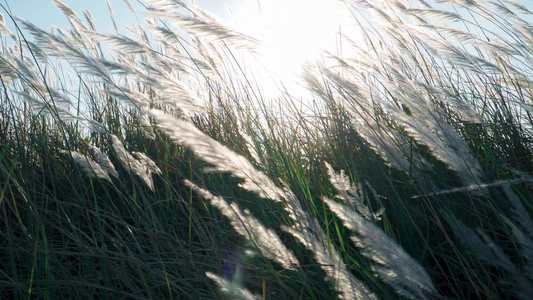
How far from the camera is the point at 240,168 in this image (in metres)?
0.93

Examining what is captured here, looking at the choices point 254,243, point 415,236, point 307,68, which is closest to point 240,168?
point 254,243

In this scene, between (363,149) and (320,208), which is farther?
(363,149)

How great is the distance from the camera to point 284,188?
1135 millimetres

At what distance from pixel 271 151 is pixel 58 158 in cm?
154

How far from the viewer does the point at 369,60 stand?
213 cm

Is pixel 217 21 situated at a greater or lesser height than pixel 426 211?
greater

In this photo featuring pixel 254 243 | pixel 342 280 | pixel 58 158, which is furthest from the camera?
pixel 58 158

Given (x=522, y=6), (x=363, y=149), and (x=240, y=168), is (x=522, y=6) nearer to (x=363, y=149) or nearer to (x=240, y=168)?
(x=363, y=149)

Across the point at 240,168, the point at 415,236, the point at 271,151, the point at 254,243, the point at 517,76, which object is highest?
the point at 517,76

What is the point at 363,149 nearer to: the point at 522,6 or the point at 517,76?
the point at 517,76

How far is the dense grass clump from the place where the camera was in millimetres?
1061

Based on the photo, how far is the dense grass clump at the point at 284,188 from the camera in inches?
41.8

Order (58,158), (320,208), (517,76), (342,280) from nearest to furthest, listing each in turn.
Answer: (342,280), (517,76), (320,208), (58,158)

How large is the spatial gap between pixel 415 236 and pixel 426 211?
0.52ft
